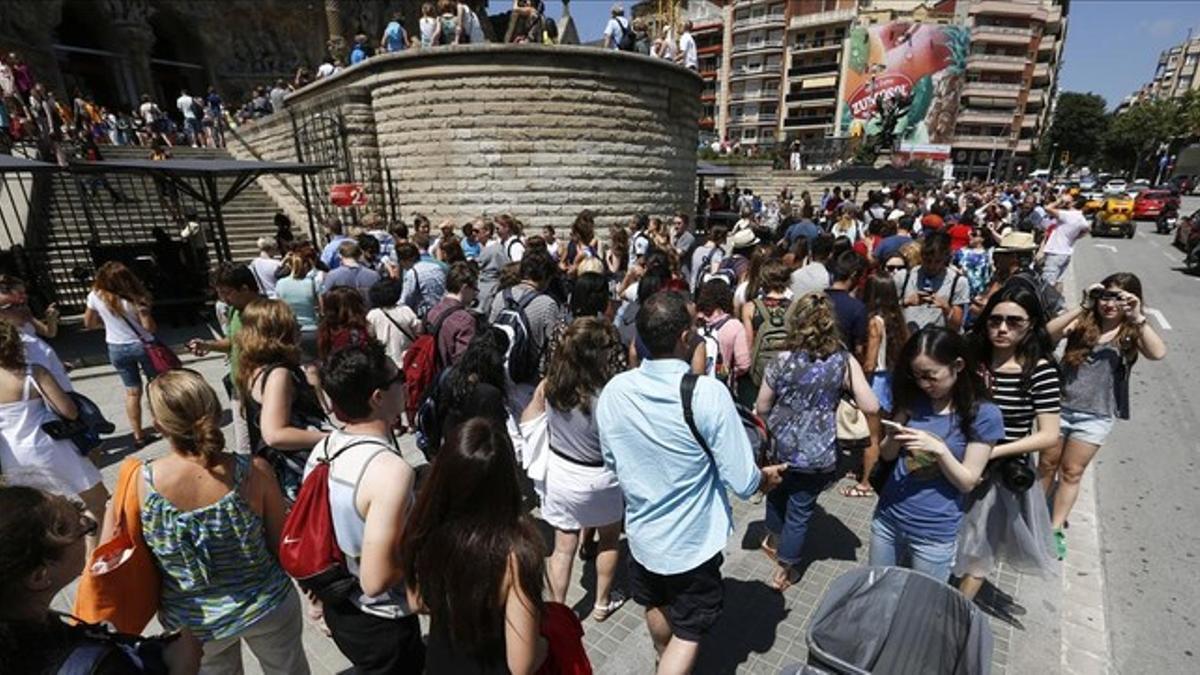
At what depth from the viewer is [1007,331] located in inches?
112

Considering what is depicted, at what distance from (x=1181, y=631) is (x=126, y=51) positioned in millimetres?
38332

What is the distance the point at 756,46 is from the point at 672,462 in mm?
70199

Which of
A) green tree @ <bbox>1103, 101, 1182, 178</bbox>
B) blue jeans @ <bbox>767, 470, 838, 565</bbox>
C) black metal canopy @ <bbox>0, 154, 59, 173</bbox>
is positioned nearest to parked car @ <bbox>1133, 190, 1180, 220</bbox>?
blue jeans @ <bbox>767, 470, 838, 565</bbox>

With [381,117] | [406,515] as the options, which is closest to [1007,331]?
[406,515]

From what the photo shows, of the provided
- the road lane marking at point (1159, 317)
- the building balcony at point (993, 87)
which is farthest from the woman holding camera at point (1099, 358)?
the building balcony at point (993, 87)

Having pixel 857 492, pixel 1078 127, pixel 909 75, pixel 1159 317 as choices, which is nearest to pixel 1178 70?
pixel 1078 127

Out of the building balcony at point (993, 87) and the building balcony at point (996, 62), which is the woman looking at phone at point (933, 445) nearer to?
the building balcony at point (993, 87)

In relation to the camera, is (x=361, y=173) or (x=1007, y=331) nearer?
(x=1007, y=331)

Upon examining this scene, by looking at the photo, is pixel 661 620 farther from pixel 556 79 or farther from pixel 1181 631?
pixel 556 79

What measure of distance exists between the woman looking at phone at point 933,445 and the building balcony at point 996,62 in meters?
71.1

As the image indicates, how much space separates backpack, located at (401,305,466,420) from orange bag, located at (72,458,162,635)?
2.03m

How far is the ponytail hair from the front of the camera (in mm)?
1858

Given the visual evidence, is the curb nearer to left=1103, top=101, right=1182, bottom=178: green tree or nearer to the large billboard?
the large billboard

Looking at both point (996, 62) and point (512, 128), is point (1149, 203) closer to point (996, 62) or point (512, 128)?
point (512, 128)
